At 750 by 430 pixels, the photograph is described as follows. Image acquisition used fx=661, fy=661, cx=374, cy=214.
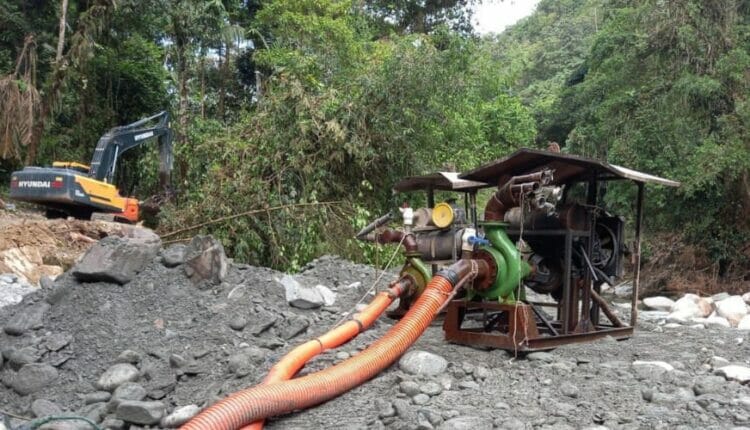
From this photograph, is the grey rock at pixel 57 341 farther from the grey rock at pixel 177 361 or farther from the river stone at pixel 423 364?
the river stone at pixel 423 364

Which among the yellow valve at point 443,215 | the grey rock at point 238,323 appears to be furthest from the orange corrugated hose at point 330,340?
the grey rock at point 238,323

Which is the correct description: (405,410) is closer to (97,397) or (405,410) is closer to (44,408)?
(97,397)

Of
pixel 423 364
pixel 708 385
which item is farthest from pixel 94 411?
pixel 708 385

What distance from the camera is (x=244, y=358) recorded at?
5.16 meters

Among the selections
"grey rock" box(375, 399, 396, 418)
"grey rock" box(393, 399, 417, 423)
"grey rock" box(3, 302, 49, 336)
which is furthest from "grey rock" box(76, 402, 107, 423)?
"grey rock" box(393, 399, 417, 423)

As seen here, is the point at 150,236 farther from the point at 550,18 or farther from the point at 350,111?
the point at 550,18

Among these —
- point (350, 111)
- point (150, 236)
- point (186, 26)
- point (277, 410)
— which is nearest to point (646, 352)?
point (277, 410)

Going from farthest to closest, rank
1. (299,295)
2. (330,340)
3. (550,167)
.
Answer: (299,295), (550,167), (330,340)

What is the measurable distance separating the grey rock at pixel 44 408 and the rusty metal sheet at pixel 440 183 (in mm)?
4101

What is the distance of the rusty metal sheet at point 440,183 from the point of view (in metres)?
7.09

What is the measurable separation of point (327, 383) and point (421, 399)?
0.65 metres

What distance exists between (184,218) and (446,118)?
17.3ft

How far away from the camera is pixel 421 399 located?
14.1 ft

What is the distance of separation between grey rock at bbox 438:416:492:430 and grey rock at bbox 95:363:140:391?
2.62 m
